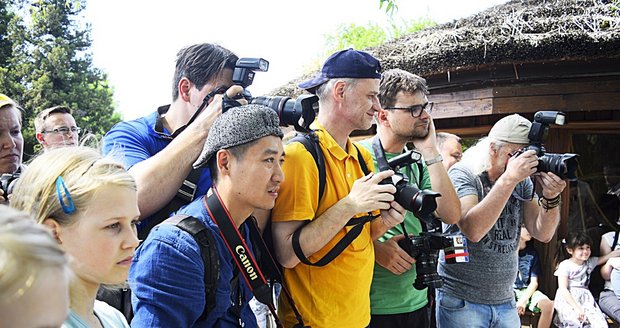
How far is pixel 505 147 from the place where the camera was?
339 centimetres

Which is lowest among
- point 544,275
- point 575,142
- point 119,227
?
point 544,275

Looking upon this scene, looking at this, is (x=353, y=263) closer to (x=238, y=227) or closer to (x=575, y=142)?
(x=238, y=227)

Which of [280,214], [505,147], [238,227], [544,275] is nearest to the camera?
[238,227]

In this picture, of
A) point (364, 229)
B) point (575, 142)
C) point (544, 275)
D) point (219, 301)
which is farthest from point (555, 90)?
point (219, 301)

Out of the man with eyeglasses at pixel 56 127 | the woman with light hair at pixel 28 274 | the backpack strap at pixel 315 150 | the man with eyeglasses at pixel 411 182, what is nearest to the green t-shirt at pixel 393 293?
the man with eyeglasses at pixel 411 182

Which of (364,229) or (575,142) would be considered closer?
(364,229)

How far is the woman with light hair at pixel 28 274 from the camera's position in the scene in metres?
0.78

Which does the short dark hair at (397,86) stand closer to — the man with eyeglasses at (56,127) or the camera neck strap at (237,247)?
the camera neck strap at (237,247)

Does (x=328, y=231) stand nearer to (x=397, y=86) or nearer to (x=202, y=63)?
(x=202, y=63)

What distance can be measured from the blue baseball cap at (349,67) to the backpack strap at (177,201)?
88 cm

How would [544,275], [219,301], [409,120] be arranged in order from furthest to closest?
[544,275] < [409,120] < [219,301]

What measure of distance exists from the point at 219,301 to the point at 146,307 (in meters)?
0.24

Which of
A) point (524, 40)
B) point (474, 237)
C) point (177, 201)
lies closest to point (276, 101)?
point (177, 201)

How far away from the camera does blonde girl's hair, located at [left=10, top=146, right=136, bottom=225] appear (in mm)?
1485
